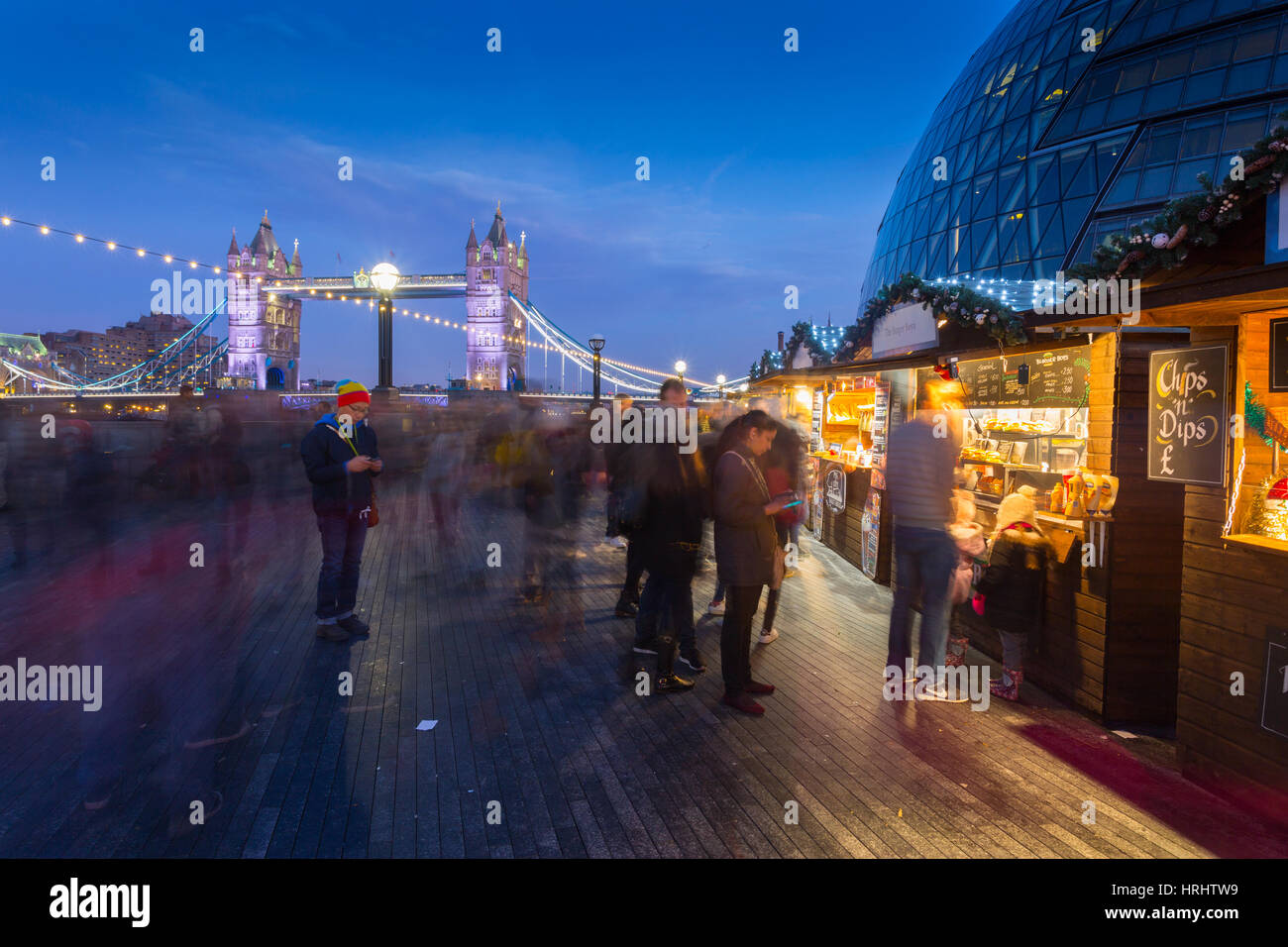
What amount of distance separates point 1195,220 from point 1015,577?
2398 mm

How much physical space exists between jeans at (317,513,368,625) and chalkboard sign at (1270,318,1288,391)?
6.52m

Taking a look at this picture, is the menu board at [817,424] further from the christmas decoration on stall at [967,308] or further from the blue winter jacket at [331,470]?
the blue winter jacket at [331,470]

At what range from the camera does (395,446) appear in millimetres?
21281

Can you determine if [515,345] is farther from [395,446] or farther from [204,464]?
[204,464]

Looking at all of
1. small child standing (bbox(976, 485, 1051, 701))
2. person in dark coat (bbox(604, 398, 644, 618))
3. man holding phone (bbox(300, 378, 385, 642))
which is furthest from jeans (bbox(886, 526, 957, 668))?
man holding phone (bbox(300, 378, 385, 642))

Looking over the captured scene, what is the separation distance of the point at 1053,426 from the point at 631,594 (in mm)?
4670

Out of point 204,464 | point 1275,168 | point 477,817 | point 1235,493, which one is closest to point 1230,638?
point 1235,493

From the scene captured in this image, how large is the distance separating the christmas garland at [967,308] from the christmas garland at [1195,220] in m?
1.17

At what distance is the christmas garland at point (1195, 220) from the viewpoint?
331 centimetres

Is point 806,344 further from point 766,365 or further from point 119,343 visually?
point 119,343

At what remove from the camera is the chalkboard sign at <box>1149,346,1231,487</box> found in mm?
3801

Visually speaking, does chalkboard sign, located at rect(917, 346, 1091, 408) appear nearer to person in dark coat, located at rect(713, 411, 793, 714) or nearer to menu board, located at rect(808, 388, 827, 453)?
person in dark coat, located at rect(713, 411, 793, 714)

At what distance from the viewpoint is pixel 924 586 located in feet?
15.2

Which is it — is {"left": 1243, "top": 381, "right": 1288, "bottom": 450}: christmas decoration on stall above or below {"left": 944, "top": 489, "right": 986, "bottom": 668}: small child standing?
above
